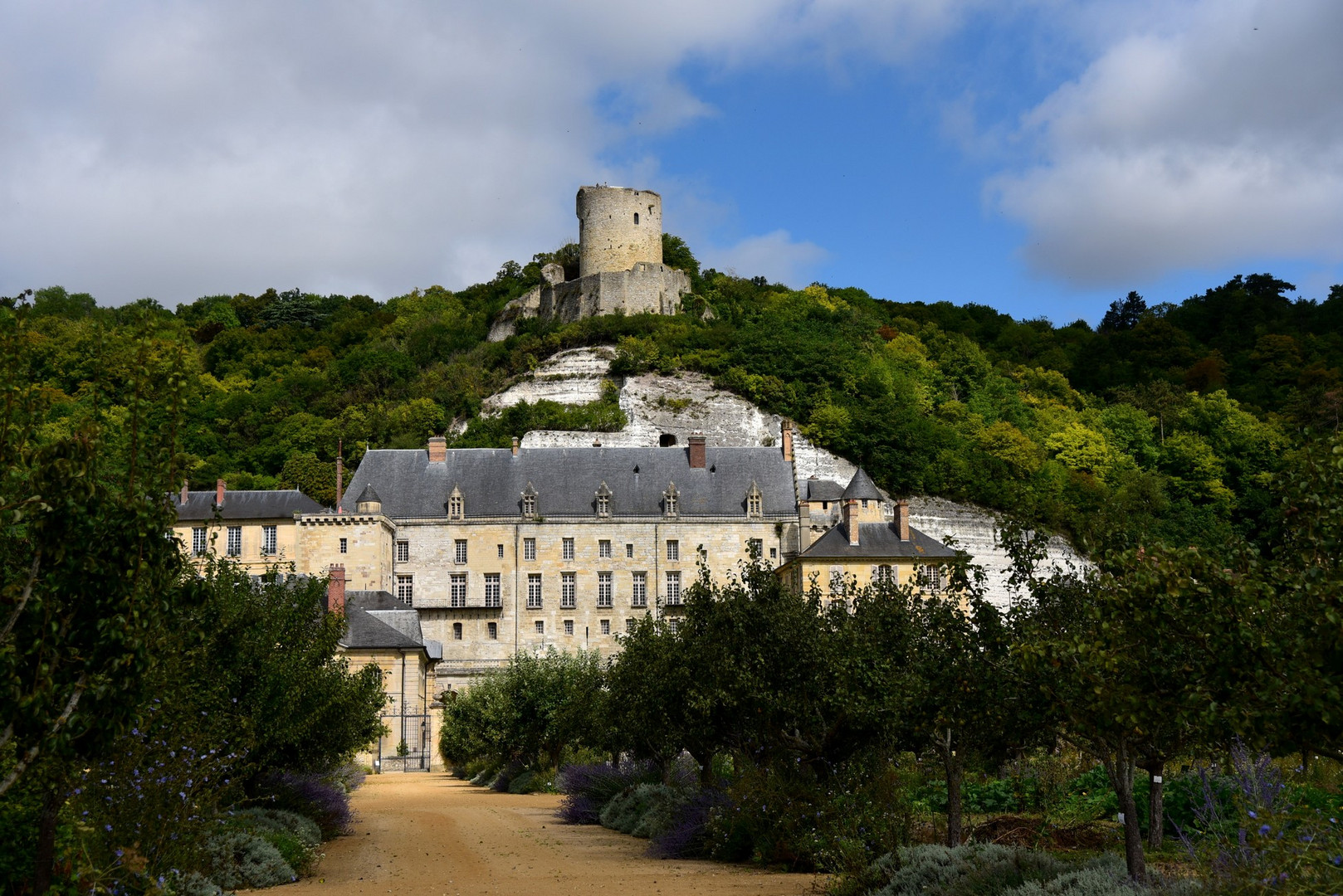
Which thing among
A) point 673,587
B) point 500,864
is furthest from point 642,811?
point 673,587

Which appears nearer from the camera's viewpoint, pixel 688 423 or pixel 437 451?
pixel 437 451

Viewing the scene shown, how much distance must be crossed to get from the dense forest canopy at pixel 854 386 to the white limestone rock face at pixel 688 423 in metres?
0.82

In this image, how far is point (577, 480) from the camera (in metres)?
53.9

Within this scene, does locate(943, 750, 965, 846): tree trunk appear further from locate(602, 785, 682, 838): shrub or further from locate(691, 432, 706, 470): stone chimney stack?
locate(691, 432, 706, 470): stone chimney stack

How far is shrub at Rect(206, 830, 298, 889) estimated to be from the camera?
13.2m

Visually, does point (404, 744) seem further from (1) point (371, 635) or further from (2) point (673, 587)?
(2) point (673, 587)

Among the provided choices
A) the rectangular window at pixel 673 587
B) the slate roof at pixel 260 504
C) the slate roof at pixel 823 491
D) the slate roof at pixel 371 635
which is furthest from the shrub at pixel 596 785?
the slate roof at pixel 823 491

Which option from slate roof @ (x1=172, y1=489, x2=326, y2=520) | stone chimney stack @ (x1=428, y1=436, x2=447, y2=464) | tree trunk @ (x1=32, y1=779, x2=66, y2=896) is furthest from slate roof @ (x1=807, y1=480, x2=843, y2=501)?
tree trunk @ (x1=32, y1=779, x2=66, y2=896)

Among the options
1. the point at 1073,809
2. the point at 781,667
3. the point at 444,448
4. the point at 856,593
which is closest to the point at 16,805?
the point at 781,667

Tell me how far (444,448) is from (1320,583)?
163 ft

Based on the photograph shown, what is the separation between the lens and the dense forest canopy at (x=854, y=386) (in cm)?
6219

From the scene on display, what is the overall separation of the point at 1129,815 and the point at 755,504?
42.6 metres

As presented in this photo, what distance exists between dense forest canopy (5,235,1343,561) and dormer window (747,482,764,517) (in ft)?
31.3

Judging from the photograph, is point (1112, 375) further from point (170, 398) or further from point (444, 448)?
point (170, 398)
